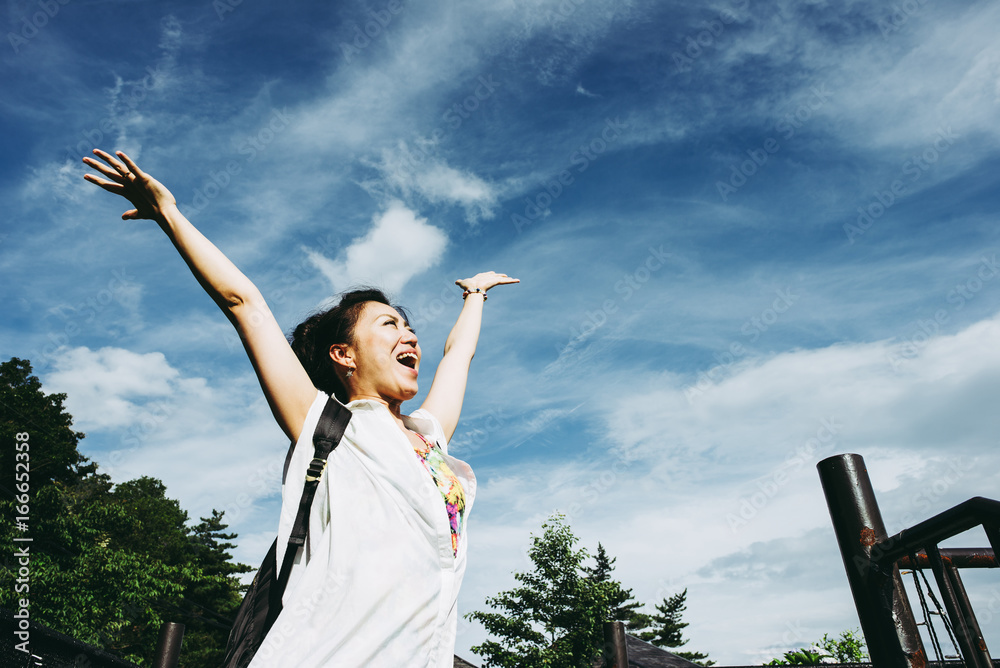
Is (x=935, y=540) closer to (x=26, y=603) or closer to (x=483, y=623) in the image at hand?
(x=26, y=603)

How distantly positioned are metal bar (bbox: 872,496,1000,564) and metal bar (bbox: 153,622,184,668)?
293 inches

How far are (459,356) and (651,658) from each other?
962 centimetres

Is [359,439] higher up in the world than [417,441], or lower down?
lower down

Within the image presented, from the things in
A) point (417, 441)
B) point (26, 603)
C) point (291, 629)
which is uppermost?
point (26, 603)

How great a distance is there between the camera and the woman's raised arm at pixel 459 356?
252cm

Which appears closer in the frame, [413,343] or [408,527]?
[408,527]

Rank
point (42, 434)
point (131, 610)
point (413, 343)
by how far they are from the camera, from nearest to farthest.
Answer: point (413, 343), point (131, 610), point (42, 434)

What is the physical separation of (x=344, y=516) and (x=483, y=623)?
29011 mm

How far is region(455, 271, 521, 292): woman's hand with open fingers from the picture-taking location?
11.1ft

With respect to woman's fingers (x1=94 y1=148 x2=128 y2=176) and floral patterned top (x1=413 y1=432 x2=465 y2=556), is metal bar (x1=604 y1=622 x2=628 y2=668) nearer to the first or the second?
floral patterned top (x1=413 y1=432 x2=465 y2=556)

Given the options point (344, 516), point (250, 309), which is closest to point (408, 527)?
point (344, 516)

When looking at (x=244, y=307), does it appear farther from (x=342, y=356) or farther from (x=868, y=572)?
(x=868, y=572)

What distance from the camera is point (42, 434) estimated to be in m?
26.7

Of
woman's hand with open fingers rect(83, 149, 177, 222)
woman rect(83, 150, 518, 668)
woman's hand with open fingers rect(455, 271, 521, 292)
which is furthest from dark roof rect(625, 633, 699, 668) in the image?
woman's hand with open fingers rect(83, 149, 177, 222)
